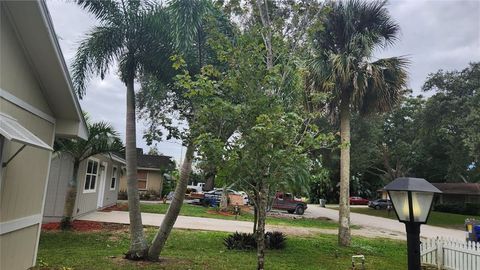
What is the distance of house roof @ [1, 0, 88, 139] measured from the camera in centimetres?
501

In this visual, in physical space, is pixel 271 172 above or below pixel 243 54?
below

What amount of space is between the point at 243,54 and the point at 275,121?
56.6 inches

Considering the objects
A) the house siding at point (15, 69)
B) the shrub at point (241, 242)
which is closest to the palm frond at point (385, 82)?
the shrub at point (241, 242)

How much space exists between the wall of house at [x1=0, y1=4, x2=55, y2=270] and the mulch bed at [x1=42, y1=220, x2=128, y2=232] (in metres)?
6.01

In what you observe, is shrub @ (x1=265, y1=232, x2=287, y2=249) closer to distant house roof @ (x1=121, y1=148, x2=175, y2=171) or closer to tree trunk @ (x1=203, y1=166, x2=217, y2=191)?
tree trunk @ (x1=203, y1=166, x2=217, y2=191)

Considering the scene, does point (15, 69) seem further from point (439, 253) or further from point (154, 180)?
point (154, 180)

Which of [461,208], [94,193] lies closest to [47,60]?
[94,193]

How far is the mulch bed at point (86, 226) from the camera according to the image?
484 inches

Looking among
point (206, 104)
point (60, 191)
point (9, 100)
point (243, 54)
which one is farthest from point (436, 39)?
point (60, 191)

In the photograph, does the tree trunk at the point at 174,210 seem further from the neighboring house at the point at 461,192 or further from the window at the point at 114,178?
the neighboring house at the point at 461,192

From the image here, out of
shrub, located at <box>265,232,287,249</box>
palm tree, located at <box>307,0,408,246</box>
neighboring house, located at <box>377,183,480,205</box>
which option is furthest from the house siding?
neighboring house, located at <box>377,183,480,205</box>

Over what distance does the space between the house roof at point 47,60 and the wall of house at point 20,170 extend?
0.37 feet

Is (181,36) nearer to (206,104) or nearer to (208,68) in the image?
(208,68)

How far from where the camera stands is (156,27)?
8.30 meters
